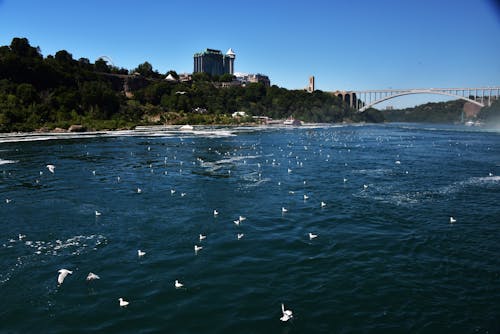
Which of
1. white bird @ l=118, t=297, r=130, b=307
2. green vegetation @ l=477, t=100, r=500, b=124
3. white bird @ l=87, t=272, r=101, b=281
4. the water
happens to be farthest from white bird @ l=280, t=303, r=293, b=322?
green vegetation @ l=477, t=100, r=500, b=124

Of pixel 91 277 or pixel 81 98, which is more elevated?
pixel 81 98

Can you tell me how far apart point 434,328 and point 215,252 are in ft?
32.0

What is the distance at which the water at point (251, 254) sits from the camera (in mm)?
12867

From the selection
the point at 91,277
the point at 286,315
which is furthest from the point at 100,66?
the point at 286,315

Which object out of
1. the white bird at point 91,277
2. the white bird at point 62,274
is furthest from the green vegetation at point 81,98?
the white bird at point 91,277

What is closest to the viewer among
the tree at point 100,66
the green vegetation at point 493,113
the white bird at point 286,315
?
the white bird at point 286,315

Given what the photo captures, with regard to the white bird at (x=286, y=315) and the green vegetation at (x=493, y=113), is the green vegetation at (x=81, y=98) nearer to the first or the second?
the white bird at (x=286, y=315)

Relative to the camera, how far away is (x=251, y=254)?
60.1ft

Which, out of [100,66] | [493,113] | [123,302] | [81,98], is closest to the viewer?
[123,302]

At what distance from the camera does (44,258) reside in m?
17.2

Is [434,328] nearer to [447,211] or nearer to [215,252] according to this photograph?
[215,252]

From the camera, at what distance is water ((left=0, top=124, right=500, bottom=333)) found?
1287 cm

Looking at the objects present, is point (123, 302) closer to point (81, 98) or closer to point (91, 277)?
point (91, 277)

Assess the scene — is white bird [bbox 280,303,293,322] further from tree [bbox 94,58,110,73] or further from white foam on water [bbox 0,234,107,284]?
tree [bbox 94,58,110,73]
